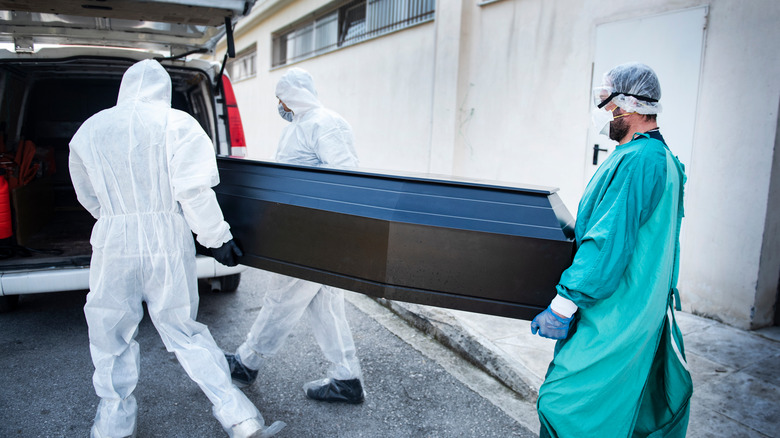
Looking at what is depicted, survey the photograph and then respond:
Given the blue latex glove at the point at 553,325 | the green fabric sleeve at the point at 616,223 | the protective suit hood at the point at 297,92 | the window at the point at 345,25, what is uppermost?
the window at the point at 345,25

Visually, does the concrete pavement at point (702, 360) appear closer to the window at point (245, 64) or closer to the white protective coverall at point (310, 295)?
the white protective coverall at point (310, 295)

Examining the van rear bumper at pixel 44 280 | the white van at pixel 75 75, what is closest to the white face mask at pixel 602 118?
the white van at pixel 75 75

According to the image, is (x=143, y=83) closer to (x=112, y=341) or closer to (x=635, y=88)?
(x=112, y=341)

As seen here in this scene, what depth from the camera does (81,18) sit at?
365cm

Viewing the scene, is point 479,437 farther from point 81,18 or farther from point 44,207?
point 44,207

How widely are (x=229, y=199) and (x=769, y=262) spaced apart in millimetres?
3422

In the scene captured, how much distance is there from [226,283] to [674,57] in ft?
12.3

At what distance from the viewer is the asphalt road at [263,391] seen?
243 cm

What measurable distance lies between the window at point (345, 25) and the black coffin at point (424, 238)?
5.03 metres

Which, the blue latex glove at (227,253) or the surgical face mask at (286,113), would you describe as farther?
the surgical face mask at (286,113)

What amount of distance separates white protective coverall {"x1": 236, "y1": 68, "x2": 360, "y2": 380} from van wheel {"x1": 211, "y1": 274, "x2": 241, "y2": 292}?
1289 millimetres

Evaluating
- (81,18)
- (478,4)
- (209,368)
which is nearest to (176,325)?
(209,368)

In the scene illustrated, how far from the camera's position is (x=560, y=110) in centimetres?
468

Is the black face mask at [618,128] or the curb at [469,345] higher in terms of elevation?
the black face mask at [618,128]
